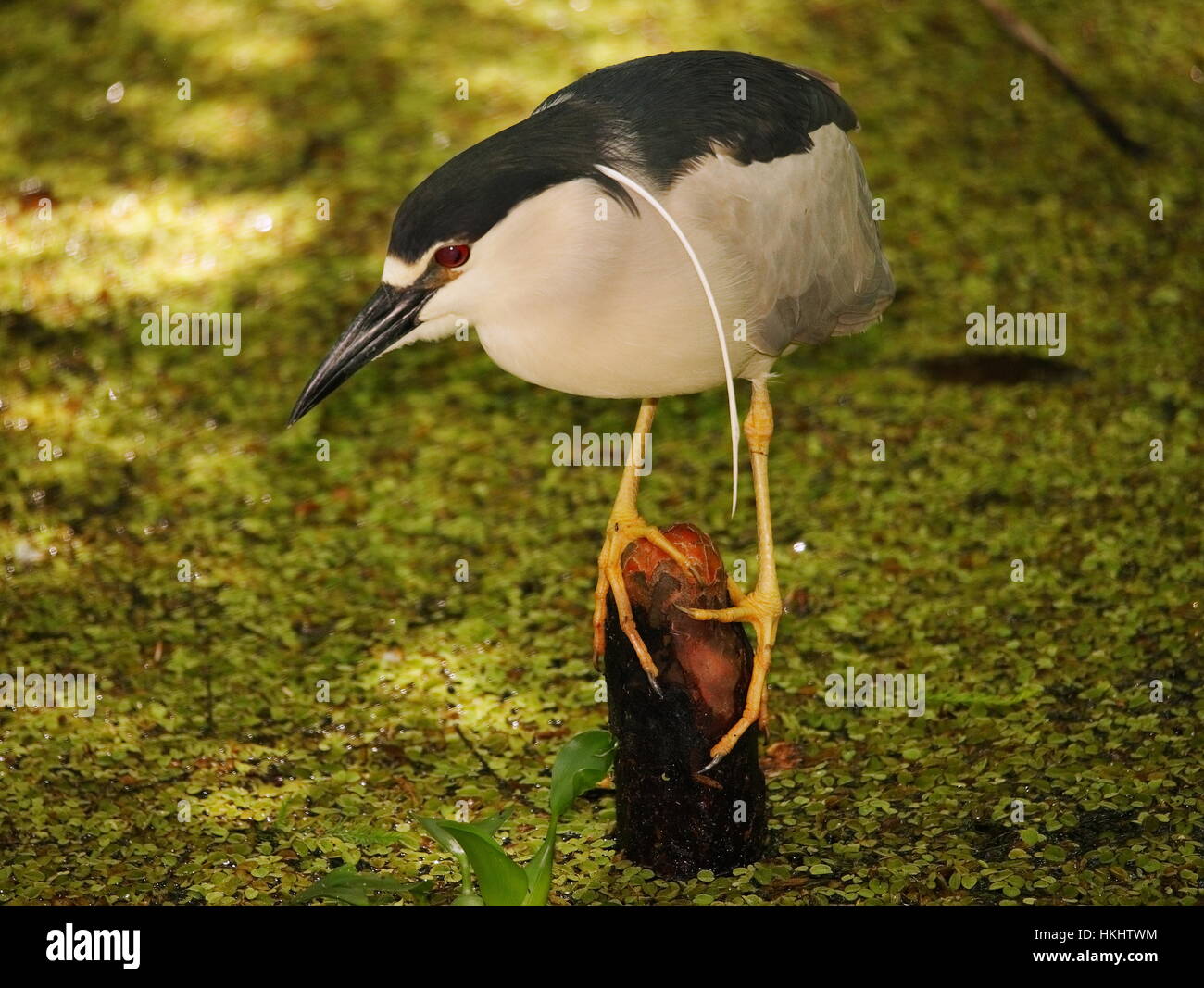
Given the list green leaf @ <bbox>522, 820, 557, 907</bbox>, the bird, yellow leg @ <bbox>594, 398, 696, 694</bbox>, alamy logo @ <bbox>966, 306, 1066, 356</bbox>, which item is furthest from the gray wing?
alamy logo @ <bbox>966, 306, 1066, 356</bbox>

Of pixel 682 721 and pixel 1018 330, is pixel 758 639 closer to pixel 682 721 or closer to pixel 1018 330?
pixel 682 721

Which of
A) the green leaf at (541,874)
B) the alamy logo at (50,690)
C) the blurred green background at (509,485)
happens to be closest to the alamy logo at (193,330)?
the blurred green background at (509,485)

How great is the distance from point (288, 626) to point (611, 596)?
113cm

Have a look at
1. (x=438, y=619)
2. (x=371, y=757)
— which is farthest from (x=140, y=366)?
(x=371, y=757)

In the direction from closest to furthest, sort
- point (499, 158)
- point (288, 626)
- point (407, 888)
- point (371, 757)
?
point (499, 158) < point (407, 888) < point (371, 757) < point (288, 626)

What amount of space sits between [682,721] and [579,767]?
226mm

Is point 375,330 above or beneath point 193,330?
beneath

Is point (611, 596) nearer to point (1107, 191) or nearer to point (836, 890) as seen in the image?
point (836, 890)

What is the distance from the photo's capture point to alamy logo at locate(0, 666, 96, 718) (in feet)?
11.1

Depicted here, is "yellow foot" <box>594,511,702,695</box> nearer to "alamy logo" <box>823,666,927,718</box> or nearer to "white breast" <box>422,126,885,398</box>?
"white breast" <box>422,126,885,398</box>

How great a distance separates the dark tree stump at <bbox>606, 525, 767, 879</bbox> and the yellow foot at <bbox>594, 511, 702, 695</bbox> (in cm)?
2

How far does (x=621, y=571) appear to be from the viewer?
2.87m

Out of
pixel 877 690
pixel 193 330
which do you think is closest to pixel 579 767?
pixel 877 690

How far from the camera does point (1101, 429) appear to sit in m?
4.18
